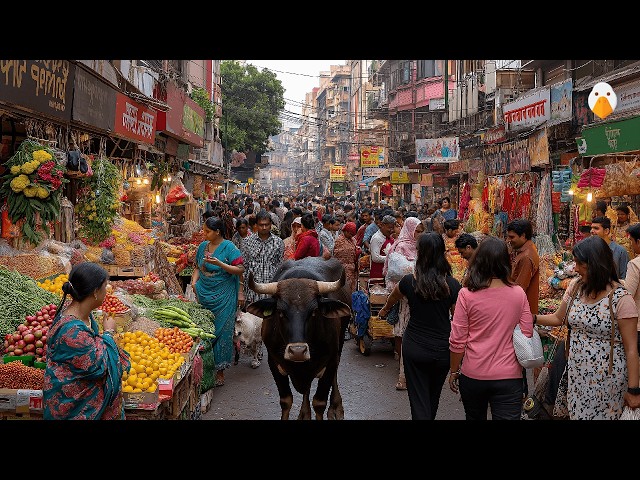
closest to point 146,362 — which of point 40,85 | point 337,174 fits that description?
point 40,85

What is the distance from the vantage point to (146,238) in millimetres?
11484

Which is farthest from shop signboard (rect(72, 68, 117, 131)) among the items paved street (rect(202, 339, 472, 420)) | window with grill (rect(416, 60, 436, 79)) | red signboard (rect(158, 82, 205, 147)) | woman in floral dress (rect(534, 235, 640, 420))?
window with grill (rect(416, 60, 436, 79))

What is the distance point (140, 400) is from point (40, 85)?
4.75m

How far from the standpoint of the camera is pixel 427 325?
5301 mm

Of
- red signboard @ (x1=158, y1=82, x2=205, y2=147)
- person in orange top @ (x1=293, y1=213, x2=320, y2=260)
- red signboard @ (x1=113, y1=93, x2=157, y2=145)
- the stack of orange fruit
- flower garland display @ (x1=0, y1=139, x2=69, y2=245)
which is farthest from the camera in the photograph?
red signboard @ (x1=158, y1=82, x2=205, y2=147)

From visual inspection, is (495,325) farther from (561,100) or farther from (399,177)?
(399,177)

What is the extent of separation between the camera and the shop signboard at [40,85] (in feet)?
23.9

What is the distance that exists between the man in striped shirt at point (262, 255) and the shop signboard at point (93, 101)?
3.05 m

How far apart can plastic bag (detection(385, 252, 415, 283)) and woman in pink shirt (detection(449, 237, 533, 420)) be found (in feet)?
10.2

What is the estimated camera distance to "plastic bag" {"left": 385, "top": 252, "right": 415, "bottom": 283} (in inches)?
304

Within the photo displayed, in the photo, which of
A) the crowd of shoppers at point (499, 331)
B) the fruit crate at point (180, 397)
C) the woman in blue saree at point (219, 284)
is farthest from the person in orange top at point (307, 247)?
the crowd of shoppers at point (499, 331)

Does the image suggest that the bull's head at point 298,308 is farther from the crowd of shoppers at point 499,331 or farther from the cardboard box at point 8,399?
the cardboard box at point 8,399

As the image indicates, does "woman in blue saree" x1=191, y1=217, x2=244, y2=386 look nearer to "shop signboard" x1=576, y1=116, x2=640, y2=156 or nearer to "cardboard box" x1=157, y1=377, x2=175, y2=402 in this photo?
"cardboard box" x1=157, y1=377, x2=175, y2=402

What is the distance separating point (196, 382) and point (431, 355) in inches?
105
